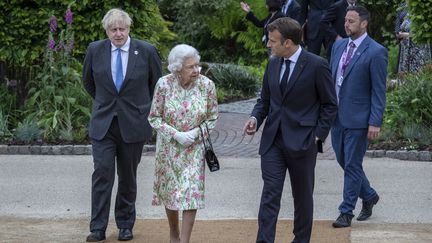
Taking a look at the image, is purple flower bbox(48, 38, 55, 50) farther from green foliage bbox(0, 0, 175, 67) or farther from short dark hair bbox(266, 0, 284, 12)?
short dark hair bbox(266, 0, 284, 12)

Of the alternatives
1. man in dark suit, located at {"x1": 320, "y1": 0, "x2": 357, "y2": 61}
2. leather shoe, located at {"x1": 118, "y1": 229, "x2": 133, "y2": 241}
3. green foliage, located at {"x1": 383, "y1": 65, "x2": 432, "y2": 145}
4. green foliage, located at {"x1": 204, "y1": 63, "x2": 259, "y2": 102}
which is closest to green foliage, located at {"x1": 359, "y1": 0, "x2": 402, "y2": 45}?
green foliage, located at {"x1": 204, "y1": 63, "x2": 259, "y2": 102}

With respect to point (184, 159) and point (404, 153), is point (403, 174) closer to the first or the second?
point (404, 153)

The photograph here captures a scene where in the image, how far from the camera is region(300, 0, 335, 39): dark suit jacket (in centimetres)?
1518

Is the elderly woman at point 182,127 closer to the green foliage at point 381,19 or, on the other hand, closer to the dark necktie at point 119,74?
the dark necktie at point 119,74

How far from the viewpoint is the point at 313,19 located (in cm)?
1536

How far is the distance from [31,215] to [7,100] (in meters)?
5.07

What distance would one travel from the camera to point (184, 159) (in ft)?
25.6

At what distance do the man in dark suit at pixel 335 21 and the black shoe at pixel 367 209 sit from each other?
5.92 metres

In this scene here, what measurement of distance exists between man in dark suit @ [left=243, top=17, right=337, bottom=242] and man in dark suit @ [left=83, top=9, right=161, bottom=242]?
1200 millimetres

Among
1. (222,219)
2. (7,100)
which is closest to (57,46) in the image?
(7,100)

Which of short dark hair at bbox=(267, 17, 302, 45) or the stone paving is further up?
short dark hair at bbox=(267, 17, 302, 45)

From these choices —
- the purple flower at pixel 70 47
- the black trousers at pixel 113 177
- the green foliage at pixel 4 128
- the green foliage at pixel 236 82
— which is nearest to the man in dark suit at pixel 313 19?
the green foliage at pixel 236 82

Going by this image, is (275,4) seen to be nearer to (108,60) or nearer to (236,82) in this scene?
(236,82)

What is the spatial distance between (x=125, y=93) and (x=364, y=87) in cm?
204
